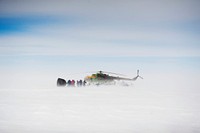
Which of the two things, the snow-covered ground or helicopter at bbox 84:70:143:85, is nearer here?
the snow-covered ground

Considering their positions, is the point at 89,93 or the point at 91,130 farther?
the point at 89,93

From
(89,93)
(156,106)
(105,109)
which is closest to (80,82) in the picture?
(89,93)

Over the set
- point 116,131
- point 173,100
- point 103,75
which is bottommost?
point 116,131

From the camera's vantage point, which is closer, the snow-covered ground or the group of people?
the snow-covered ground

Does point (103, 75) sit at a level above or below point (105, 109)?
above

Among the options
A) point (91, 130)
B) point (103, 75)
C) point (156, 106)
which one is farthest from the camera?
point (103, 75)

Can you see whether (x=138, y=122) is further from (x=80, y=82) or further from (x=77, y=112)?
(x=80, y=82)

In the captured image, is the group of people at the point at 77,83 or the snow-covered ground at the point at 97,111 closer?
the snow-covered ground at the point at 97,111

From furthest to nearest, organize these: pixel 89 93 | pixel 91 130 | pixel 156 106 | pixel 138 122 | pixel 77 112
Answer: pixel 89 93
pixel 156 106
pixel 77 112
pixel 138 122
pixel 91 130

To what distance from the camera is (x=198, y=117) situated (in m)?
3.66

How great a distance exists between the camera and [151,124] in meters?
3.49

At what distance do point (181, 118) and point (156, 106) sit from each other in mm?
598

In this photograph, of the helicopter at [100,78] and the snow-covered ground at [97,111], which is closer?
the snow-covered ground at [97,111]

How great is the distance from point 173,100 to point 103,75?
130 cm
